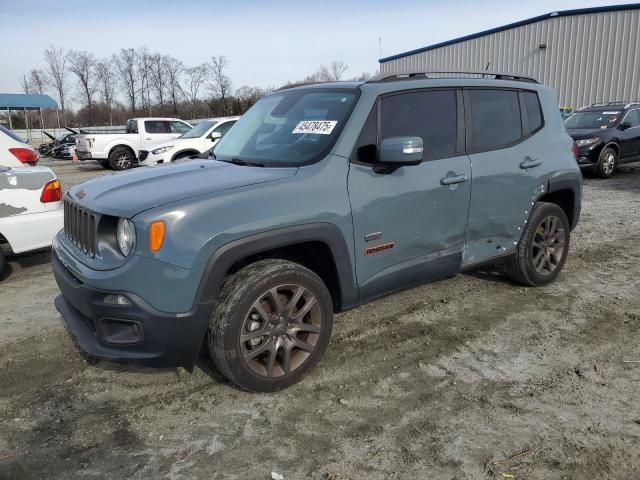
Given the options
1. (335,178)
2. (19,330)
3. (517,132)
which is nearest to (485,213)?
(517,132)

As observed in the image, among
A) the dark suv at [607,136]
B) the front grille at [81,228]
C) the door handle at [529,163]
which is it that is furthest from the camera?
the dark suv at [607,136]

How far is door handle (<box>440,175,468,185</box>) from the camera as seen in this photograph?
3.67 m

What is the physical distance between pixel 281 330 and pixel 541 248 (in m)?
2.84

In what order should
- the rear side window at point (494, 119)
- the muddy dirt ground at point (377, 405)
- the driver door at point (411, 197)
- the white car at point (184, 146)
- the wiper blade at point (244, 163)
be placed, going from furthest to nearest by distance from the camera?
the white car at point (184, 146) < the rear side window at point (494, 119) < the wiper blade at point (244, 163) < the driver door at point (411, 197) < the muddy dirt ground at point (377, 405)

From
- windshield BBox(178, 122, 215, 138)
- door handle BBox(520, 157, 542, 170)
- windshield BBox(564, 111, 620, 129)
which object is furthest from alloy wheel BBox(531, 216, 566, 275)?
windshield BBox(178, 122, 215, 138)

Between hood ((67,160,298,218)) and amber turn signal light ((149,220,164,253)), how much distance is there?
134mm

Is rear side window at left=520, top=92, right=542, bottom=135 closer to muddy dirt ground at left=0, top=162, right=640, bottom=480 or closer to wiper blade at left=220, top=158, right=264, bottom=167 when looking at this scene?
muddy dirt ground at left=0, top=162, right=640, bottom=480

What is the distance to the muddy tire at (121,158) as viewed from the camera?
16.9 meters

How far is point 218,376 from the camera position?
3344 millimetres

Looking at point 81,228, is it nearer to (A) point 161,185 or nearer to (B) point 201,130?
(A) point 161,185

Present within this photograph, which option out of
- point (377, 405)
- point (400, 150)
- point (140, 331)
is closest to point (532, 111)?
point (400, 150)

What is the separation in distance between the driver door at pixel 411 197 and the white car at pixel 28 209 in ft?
11.6

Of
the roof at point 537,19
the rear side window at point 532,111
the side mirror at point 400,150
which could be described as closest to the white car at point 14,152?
the side mirror at point 400,150

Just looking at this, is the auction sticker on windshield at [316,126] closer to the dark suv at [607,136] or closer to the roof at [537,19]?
the dark suv at [607,136]
